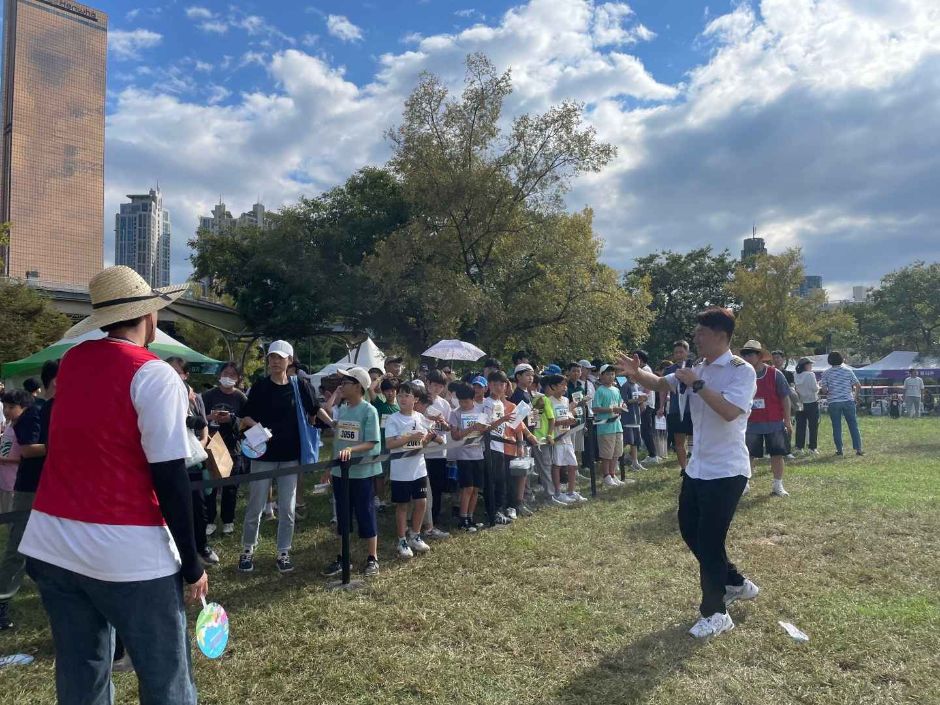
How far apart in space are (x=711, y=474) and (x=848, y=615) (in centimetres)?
151

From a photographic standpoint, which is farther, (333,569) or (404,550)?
(404,550)

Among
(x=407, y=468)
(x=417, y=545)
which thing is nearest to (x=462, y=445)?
(x=407, y=468)

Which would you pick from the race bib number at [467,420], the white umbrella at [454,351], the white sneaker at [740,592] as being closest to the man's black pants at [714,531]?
the white sneaker at [740,592]

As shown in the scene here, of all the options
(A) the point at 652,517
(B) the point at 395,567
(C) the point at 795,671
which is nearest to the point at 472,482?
(B) the point at 395,567

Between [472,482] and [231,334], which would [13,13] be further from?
[472,482]

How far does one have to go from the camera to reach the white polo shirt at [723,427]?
13.6ft

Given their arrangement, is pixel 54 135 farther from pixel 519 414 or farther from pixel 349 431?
pixel 349 431

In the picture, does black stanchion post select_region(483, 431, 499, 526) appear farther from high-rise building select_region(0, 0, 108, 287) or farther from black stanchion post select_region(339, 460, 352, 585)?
high-rise building select_region(0, 0, 108, 287)

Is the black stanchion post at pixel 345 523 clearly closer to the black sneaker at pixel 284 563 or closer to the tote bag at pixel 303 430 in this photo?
the tote bag at pixel 303 430

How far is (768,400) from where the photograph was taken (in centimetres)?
866

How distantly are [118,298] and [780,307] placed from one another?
38.0m

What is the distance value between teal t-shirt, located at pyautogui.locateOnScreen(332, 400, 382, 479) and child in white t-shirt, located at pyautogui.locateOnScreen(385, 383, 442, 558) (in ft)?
1.41

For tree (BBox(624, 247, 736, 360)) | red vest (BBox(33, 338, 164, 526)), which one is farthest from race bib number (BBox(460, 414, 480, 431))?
tree (BBox(624, 247, 736, 360))

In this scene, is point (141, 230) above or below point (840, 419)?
above
